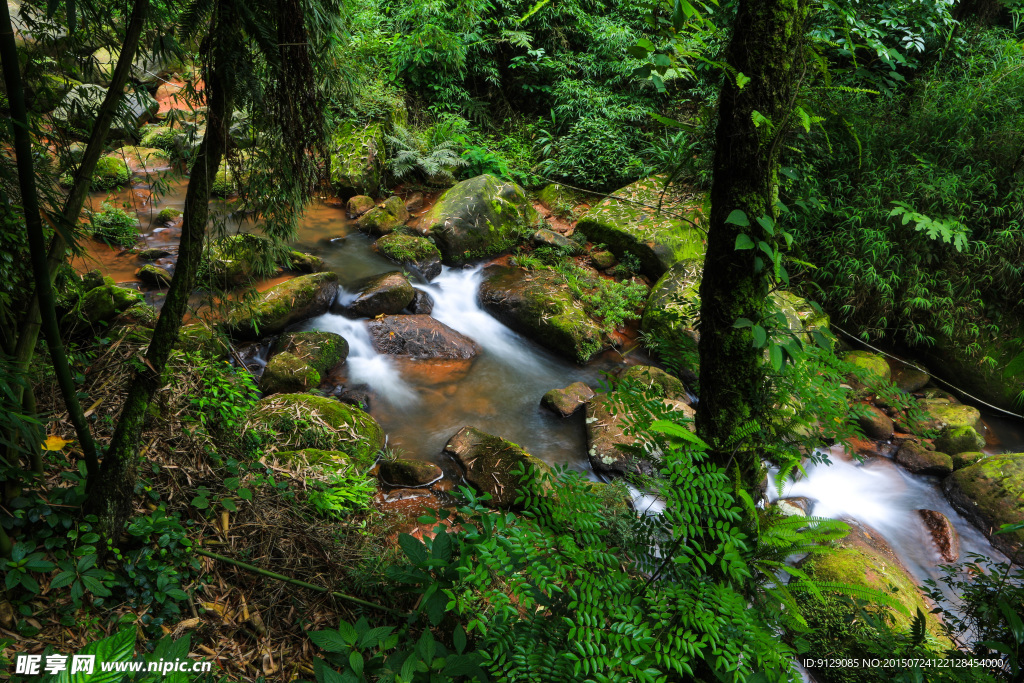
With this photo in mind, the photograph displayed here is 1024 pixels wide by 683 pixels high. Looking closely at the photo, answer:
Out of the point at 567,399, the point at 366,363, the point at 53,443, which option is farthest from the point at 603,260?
the point at 53,443

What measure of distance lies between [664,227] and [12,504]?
25.5ft

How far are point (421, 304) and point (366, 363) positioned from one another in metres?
1.29

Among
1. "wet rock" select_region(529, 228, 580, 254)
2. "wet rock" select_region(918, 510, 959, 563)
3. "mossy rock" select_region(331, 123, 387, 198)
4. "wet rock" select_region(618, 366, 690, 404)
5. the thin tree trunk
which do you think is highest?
the thin tree trunk

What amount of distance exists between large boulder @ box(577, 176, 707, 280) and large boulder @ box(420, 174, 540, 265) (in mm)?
1069

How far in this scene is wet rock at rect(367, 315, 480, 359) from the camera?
6133mm

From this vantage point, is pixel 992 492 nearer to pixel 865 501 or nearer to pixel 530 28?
pixel 865 501

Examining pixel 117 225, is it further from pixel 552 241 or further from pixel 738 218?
pixel 738 218

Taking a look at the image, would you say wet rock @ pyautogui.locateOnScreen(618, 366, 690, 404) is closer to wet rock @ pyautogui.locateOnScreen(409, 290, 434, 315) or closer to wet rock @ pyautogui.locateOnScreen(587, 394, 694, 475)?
wet rock @ pyautogui.locateOnScreen(587, 394, 694, 475)

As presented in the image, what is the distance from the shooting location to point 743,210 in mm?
1976

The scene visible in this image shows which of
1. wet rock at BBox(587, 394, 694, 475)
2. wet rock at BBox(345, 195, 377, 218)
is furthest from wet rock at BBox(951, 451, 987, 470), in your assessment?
wet rock at BBox(345, 195, 377, 218)

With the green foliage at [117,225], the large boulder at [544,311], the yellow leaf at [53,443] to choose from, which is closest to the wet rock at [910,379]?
the large boulder at [544,311]

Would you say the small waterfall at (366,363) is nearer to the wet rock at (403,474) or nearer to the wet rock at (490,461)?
the wet rock at (490,461)

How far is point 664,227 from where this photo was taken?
809cm

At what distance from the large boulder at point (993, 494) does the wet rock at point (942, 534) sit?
0.28 m
